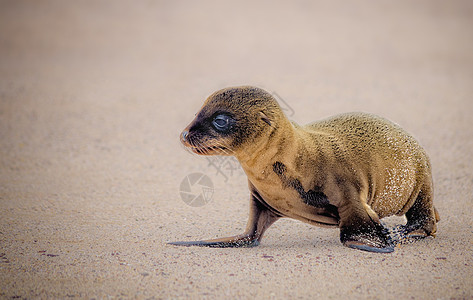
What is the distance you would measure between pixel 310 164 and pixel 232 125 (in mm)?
761

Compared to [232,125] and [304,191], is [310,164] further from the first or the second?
[232,125]

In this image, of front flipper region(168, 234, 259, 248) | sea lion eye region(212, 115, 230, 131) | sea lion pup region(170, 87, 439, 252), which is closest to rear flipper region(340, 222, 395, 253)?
sea lion pup region(170, 87, 439, 252)

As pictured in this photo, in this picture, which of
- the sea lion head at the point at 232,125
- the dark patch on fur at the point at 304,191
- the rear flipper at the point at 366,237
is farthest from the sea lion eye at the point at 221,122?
the rear flipper at the point at 366,237

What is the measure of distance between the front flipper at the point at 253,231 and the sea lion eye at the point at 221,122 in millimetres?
827

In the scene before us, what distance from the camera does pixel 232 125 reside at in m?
4.48

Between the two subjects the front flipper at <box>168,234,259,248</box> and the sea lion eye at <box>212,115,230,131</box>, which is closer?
the sea lion eye at <box>212,115,230,131</box>

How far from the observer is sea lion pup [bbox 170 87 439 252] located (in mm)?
4512

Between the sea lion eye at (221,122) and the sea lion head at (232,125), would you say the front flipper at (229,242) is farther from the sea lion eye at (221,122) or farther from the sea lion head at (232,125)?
the sea lion eye at (221,122)

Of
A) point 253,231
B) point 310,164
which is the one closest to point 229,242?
point 253,231

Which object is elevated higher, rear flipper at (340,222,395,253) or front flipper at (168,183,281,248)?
rear flipper at (340,222,395,253)

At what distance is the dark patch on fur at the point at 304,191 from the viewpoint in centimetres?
464

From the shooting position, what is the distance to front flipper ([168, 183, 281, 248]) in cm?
506

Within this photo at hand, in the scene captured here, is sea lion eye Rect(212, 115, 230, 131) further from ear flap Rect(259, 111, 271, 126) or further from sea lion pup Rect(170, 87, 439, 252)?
ear flap Rect(259, 111, 271, 126)

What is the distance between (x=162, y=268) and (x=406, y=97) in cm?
864
